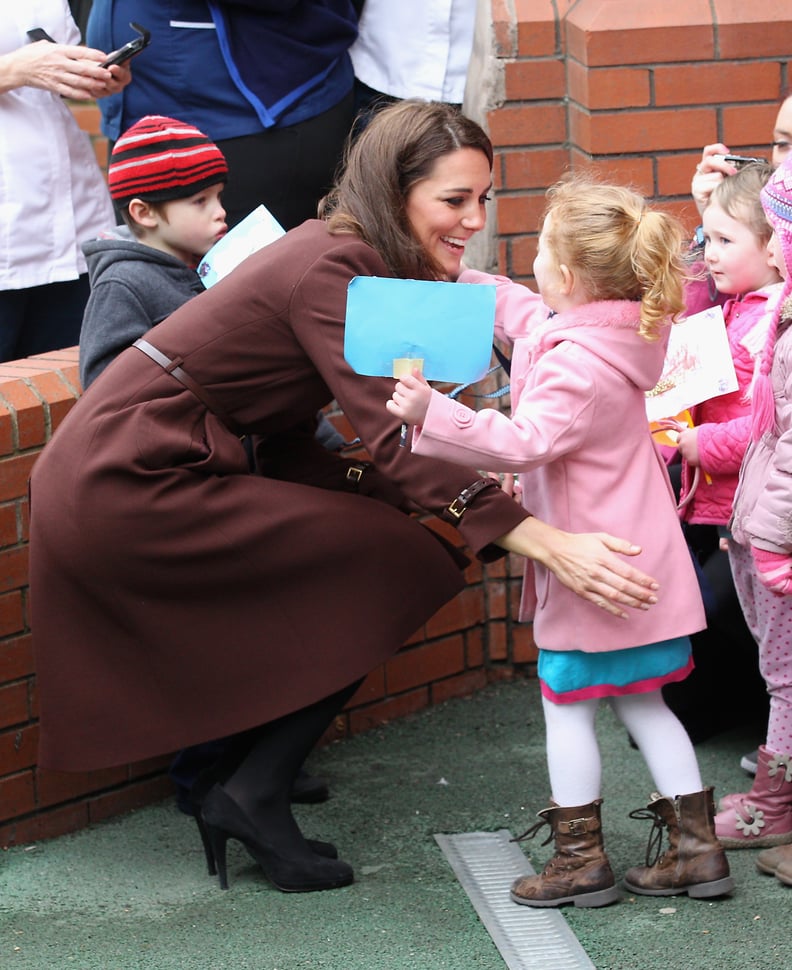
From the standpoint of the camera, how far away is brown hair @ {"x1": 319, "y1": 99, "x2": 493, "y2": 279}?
316 centimetres

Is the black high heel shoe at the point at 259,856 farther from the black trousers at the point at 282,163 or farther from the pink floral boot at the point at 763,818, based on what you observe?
the black trousers at the point at 282,163

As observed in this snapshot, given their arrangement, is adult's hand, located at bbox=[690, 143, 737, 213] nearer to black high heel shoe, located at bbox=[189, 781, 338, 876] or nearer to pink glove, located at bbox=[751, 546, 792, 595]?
pink glove, located at bbox=[751, 546, 792, 595]

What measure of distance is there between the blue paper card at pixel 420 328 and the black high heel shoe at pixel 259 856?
938 mm

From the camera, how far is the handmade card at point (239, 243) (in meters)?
3.44

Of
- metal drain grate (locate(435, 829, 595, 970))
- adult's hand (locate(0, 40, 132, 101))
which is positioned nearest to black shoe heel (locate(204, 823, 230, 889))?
metal drain grate (locate(435, 829, 595, 970))

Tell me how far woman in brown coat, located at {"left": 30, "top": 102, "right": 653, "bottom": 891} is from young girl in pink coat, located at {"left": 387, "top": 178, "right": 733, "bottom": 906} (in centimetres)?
21

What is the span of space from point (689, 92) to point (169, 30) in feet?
4.27

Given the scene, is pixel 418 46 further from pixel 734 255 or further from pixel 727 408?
pixel 727 408

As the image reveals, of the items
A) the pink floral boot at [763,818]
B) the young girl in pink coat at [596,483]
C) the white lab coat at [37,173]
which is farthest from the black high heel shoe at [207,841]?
the white lab coat at [37,173]

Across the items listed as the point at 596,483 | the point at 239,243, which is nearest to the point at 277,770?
the point at 596,483

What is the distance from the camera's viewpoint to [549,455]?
287 cm

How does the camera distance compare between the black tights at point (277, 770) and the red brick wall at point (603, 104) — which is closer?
the black tights at point (277, 770)

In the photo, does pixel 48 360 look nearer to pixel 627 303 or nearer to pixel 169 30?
pixel 169 30

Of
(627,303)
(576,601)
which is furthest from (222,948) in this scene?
(627,303)
